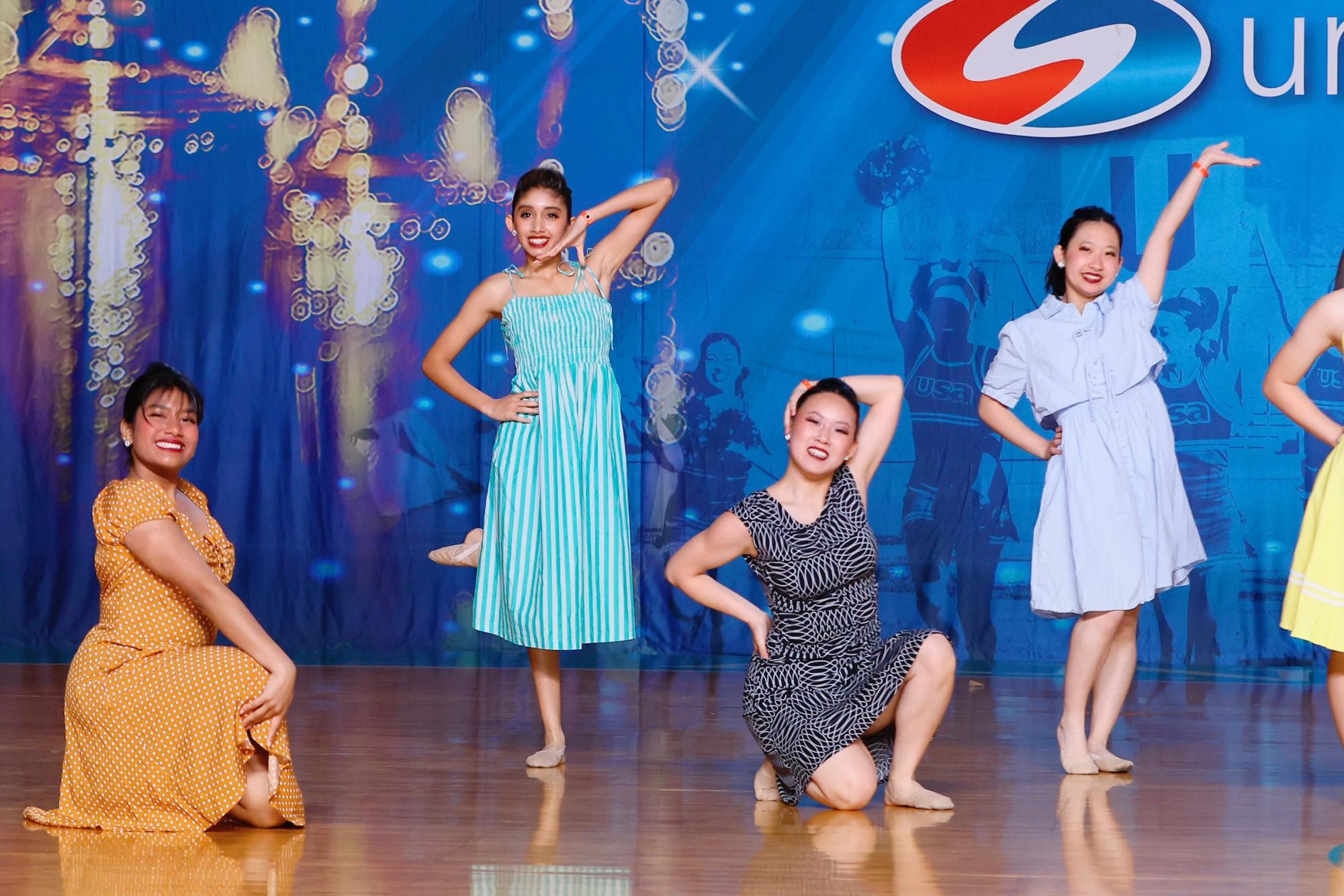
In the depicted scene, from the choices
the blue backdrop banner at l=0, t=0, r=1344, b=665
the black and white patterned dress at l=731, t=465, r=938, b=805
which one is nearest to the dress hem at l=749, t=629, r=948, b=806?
the black and white patterned dress at l=731, t=465, r=938, b=805

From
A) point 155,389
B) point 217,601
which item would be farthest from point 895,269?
point 217,601

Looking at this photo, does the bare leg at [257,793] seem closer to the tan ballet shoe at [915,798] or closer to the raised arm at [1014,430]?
the tan ballet shoe at [915,798]

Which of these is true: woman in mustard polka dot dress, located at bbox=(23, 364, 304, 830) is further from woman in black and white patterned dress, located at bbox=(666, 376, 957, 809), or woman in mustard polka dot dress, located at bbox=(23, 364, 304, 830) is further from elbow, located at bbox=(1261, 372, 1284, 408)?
elbow, located at bbox=(1261, 372, 1284, 408)

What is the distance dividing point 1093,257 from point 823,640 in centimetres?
117

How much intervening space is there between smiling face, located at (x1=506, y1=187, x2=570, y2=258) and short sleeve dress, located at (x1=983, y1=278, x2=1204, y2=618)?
1148 millimetres

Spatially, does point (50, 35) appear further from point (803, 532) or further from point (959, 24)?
point (803, 532)

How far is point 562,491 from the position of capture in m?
3.68

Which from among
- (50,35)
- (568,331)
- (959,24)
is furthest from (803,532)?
(50,35)

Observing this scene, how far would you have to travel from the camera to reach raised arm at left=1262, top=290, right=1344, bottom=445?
304 centimetres

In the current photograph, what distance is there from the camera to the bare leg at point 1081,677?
3.43 m

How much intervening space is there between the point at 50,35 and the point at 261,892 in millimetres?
4775

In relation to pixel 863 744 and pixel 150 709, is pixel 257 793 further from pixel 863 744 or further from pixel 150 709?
pixel 863 744

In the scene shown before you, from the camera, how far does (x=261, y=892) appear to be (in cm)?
230

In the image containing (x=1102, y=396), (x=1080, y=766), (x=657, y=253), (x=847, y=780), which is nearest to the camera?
(x=847, y=780)
